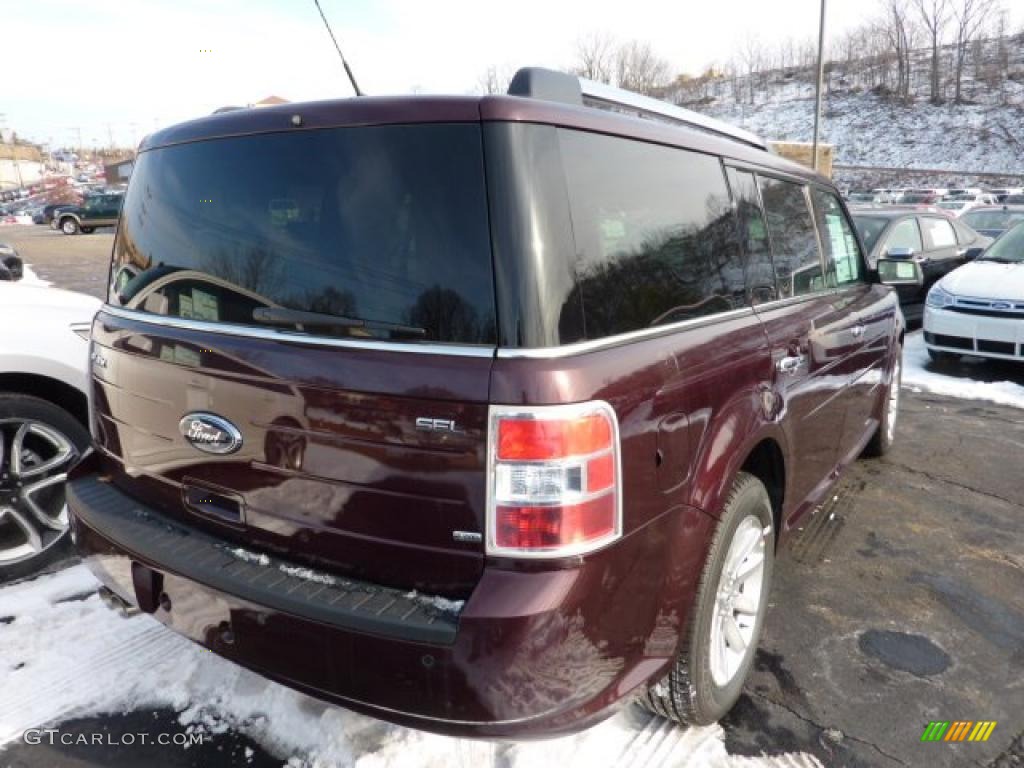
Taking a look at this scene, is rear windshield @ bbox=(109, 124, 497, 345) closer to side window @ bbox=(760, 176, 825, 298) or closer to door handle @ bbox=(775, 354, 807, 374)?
door handle @ bbox=(775, 354, 807, 374)

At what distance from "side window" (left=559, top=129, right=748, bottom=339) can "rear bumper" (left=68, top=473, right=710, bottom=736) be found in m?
0.59

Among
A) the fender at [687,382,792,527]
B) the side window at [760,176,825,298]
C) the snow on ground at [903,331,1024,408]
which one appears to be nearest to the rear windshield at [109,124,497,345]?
the fender at [687,382,792,527]

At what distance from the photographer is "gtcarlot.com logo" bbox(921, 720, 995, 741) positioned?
2369 millimetres

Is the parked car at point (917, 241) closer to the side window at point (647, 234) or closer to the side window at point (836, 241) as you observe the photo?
the side window at point (836, 241)

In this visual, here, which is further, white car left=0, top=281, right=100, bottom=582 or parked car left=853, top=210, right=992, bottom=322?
parked car left=853, top=210, right=992, bottom=322

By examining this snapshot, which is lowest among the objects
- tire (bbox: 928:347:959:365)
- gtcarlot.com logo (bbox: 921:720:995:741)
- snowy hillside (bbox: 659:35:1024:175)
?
tire (bbox: 928:347:959:365)

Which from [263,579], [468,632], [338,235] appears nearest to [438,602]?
[468,632]

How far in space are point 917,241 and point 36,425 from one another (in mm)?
9229

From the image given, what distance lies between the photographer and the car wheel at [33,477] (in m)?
3.17

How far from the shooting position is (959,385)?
6.70 meters

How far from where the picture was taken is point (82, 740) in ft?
7.66

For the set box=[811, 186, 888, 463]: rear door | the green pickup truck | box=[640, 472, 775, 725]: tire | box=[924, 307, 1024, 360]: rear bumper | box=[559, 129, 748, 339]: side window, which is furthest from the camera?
the green pickup truck

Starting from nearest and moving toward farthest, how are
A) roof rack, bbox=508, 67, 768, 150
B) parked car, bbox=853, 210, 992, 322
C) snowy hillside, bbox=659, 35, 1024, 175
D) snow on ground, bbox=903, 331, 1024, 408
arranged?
roof rack, bbox=508, 67, 768, 150
snow on ground, bbox=903, 331, 1024, 408
parked car, bbox=853, 210, 992, 322
snowy hillside, bbox=659, 35, 1024, 175

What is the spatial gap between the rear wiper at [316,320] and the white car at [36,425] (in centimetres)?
189
